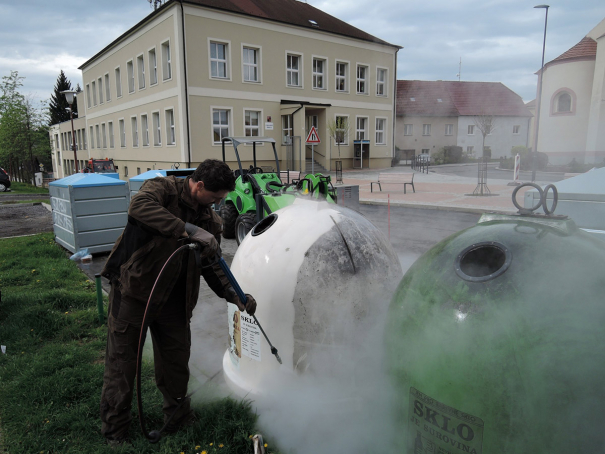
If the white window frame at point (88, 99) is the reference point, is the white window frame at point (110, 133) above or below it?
below

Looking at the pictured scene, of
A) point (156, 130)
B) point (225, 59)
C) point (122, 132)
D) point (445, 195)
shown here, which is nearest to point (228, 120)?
point (225, 59)

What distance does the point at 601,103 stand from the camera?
3957 mm

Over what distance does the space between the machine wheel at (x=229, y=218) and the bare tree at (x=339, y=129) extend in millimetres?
15587

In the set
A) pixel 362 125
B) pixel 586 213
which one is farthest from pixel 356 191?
pixel 362 125

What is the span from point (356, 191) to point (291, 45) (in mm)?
16485

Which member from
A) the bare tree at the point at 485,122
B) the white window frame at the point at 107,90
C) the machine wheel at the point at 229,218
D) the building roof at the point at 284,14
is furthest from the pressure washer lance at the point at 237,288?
the white window frame at the point at 107,90

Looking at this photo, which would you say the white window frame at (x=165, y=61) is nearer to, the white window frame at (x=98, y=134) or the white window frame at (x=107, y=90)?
the white window frame at (x=107, y=90)

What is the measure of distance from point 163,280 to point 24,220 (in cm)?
1280

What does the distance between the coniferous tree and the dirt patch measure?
158 feet

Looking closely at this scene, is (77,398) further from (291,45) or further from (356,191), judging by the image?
(291,45)

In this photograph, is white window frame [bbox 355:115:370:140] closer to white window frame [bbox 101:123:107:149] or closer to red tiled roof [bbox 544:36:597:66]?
white window frame [bbox 101:123:107:149]

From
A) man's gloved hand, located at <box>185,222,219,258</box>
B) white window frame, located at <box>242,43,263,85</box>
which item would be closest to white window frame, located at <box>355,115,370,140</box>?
white window frame, located at <box>242,43,263,85</box>

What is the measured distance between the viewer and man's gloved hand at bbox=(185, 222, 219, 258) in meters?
2.37

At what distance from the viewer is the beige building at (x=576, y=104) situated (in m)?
4.10
